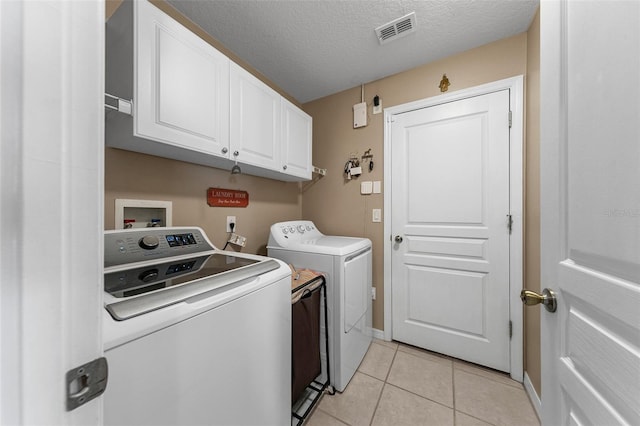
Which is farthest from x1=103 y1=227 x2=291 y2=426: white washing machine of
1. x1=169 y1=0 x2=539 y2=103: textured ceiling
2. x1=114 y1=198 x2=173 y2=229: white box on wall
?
x1=169 y1=0 x2=539 y2=103: textured ceiling

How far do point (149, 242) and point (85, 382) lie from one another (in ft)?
3.09

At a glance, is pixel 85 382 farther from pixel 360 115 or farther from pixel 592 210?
pixel 360 115

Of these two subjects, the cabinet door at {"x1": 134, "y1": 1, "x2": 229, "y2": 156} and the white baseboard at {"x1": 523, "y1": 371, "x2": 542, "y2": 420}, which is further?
the white baseboard at {"x1": 523, "y1": 371, "x2": 542, "y2": 420}

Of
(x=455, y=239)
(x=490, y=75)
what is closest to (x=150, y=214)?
(x=455, y=239)

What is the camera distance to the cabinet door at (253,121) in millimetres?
1428

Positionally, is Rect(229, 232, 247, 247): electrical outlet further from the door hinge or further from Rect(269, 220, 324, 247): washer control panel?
the door hinge

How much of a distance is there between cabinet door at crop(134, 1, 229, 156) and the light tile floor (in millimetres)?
1748

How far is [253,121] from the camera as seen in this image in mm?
1560

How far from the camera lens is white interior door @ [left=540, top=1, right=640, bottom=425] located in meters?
0.41

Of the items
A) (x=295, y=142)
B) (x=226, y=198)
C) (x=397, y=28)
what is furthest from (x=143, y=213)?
(x=397, y=28)

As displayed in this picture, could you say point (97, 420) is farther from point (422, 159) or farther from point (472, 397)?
point (422, 159)

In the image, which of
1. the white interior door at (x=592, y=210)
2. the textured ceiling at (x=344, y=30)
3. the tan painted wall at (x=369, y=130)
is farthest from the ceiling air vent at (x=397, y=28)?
the white interior door at (x=592, y=210)

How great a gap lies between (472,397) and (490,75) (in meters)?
2.29

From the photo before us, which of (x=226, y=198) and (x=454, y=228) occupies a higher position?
(x=226, y=198)
